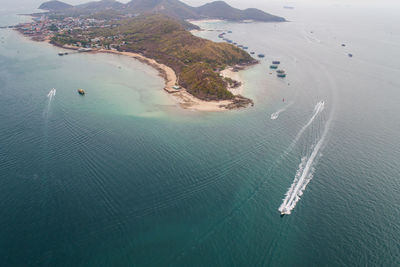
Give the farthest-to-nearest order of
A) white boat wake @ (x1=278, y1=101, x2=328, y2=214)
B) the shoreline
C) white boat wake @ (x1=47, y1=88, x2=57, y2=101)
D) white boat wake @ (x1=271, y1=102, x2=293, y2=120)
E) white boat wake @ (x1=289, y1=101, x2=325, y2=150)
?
white boat wake @ (x1=47, y1=88, x2=57, y2=101) < the shoreline < white boat wake @ (x1=271, y1=102, x2=293, y2=120) < white boat wake @ (x1=289, y1=101, x2=325, y2=150) < white boat wake @ (x1=278, y1=101, x2=328, y2=214)

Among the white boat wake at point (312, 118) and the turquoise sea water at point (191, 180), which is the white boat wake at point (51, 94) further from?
the white boat wake at point (312, 118)

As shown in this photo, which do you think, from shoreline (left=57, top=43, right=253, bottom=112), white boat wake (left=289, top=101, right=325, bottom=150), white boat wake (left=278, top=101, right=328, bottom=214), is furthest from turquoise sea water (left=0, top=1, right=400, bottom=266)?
shoreline (left=57, top=43, right=253, bottom=112)

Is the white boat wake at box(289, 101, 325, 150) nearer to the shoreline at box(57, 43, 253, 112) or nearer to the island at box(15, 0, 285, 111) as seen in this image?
the shoreline at box(57, 43, 253, 112)

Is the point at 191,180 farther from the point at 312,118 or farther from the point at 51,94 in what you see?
the point at 51,94

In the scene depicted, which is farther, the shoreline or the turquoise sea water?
the shoreline

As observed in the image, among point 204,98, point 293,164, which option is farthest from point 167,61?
point 293,164

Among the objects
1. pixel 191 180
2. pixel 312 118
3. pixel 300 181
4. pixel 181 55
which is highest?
pixel 181 55

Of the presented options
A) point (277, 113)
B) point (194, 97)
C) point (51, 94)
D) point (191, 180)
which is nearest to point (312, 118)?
point (277, 113)

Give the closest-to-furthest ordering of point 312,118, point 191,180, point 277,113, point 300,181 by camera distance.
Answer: point 191,180
point 300,181
point 312,118
point 277,113

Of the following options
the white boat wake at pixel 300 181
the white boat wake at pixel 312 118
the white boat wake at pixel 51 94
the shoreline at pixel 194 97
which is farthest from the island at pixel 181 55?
the white boat wake at pixel 51 94
